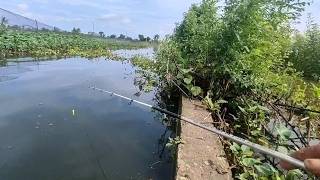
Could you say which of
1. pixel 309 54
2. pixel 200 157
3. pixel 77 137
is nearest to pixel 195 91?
pixel 77 137

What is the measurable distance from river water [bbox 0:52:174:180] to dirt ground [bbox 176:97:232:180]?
0.56 m

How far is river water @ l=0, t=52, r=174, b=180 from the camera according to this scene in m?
6.11

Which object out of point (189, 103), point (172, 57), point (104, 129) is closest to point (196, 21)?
point (172, 57)

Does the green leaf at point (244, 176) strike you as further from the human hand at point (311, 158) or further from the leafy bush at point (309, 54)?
the leafy bush at point (309, 54)

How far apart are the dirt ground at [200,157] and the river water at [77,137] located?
561 mm

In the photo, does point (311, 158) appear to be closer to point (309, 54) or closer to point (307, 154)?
point (307, 154)

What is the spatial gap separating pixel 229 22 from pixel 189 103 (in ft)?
6.93

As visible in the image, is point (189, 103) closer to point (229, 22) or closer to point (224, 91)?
point (224, 91)

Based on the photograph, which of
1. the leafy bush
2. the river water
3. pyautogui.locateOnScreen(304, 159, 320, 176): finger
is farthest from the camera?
the leafy bush

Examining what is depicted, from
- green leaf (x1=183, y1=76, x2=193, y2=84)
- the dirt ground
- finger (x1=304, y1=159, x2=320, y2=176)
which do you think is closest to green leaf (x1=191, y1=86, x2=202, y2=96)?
green leaf (x1=183, y1=76, x2=193, y2=84)

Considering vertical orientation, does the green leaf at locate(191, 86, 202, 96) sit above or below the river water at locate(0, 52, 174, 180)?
above

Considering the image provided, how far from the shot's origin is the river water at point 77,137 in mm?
6109

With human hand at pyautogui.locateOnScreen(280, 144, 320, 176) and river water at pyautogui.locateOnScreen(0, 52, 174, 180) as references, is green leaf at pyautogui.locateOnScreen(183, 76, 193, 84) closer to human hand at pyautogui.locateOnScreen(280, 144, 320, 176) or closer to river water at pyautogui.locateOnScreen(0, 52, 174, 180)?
river water at pyautogui.locateOnScreen(0, 52, 174, 180)

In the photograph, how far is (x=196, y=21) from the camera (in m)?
13.2
